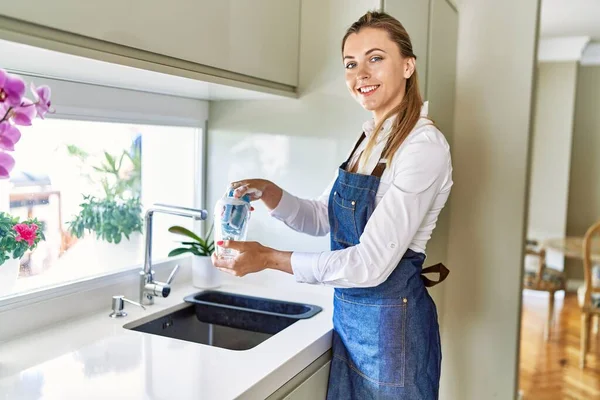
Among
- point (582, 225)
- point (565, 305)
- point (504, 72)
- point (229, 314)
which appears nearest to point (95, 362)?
point (229, 314)

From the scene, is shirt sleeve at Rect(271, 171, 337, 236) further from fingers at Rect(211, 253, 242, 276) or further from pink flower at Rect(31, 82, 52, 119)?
pink flower at Rect(31, 82, 52, 119)

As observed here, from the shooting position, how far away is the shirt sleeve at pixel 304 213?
5.41 feet

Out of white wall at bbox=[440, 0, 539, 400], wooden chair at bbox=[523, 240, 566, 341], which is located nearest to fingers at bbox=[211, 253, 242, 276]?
white wall at bbox=[440, 0, 539, 400]

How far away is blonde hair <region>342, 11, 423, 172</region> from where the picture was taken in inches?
53.3

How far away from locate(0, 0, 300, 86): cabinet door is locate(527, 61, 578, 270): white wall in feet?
15.1

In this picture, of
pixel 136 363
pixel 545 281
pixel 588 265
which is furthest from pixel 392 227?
pixel 545 281

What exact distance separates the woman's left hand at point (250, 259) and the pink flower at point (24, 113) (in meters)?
0.52

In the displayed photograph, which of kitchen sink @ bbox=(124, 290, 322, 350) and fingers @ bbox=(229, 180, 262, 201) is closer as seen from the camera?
fingers @ bbox=(229, 180, 262, 201)

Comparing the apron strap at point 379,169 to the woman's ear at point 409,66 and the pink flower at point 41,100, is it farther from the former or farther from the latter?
the pink flower at point 41,100

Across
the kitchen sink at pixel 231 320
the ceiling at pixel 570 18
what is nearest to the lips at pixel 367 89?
the kitchen sink at pixel 231 320

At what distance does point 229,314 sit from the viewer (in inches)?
67.1

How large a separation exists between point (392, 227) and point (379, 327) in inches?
10.2

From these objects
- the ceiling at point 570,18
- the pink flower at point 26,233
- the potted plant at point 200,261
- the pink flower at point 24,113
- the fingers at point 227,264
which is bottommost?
the potted plant at point 200,261

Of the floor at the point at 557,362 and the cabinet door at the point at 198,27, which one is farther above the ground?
the cabinet door at the point at 198,27
